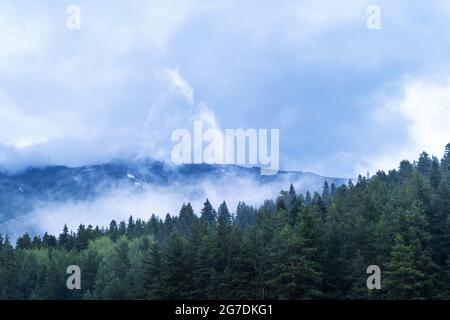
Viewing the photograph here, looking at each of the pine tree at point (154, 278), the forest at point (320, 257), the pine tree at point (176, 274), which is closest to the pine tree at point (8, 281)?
the forest at point (320, 257)

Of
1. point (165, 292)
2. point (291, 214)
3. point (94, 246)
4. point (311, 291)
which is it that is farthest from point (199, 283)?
point (94, 246)

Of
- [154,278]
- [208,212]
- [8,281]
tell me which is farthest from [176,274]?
[208,212]

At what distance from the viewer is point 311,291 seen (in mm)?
61906

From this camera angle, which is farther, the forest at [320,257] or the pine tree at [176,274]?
the pine tree at [176,274]

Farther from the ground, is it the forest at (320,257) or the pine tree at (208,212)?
the pine tree at (208,212)

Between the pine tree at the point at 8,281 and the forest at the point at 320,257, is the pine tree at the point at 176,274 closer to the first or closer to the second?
the forest at the point at 320,257

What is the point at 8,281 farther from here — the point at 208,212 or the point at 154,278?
the point at 208,212

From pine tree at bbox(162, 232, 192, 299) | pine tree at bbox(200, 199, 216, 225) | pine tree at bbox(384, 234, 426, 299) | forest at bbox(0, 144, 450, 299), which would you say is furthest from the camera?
pine tree at bbox(200, 199, 216, 225)

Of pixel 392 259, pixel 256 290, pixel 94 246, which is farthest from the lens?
pixel 94 246

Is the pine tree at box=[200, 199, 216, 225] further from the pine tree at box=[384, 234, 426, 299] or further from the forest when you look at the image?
the pine tree at box=[384, 234, 426, 299]

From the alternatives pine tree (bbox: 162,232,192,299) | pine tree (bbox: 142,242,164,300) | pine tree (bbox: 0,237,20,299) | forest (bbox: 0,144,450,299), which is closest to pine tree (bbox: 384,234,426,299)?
forest (bbox: 0,144,450,299)
